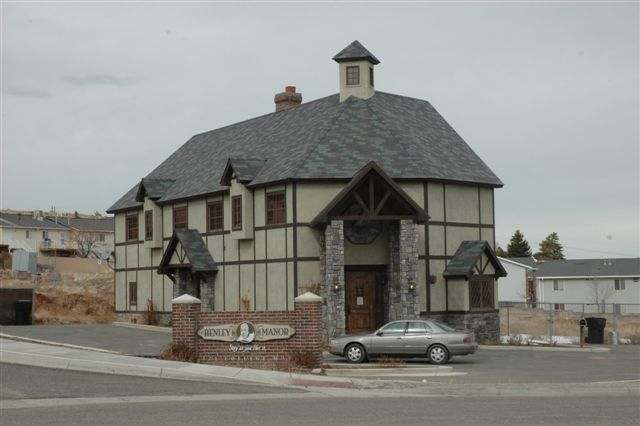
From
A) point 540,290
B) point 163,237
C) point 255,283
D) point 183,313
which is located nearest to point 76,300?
point 163,237

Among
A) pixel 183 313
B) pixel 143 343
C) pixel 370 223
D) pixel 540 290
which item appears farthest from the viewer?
pixel 540 290

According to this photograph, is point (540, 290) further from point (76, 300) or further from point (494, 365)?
point (494, 365)

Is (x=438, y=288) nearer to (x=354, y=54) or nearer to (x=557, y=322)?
(x=354, y=54)

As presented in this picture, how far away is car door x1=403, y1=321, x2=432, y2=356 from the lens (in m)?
26.1

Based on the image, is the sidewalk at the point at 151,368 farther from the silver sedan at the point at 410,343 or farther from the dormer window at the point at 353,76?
the dormer window at the point at 353,76

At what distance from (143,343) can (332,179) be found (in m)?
9.24

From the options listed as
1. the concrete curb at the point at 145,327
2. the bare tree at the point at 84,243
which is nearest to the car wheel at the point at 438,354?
the concrete curb at the point at 145,327

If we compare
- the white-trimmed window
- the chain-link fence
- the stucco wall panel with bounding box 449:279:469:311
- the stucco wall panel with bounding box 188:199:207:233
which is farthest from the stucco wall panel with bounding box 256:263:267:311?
the white-trimmed window

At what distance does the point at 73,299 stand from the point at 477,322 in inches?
1151

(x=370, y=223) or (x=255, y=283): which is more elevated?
(x=370, y=223)

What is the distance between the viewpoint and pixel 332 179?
33656 millimetres

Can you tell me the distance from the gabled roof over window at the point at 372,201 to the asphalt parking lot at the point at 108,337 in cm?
774

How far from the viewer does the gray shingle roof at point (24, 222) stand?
109 m

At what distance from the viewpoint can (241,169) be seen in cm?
3609
